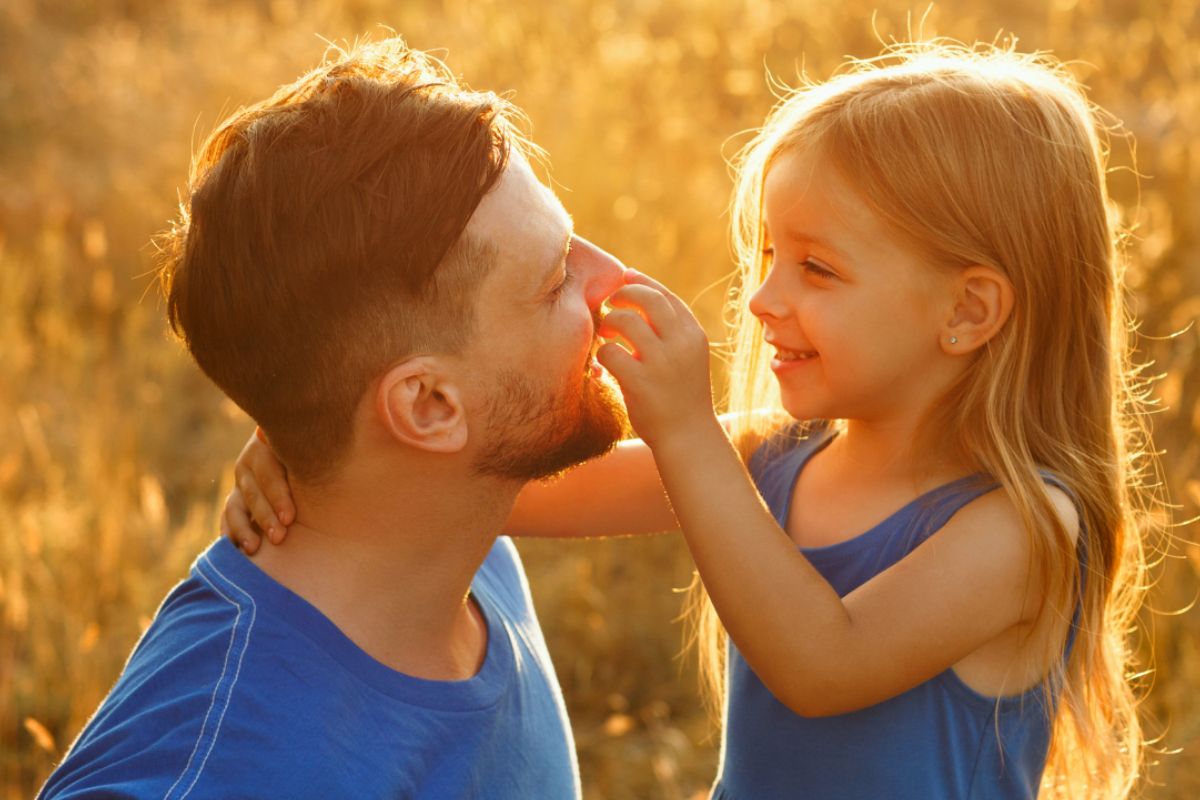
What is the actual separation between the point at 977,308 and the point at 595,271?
0.71m

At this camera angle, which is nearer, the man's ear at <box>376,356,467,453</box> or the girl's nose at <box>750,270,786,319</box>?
the man's ear at <box>376,356,467,453</box>

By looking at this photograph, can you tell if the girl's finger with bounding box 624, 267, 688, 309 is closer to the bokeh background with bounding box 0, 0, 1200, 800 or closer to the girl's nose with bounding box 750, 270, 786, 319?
the girl's nose with bounding box 750, 270, 786, 319

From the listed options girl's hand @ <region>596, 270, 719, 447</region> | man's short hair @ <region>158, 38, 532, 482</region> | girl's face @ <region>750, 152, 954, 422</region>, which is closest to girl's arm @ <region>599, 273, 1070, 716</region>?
girl's hand @ <region>596, 270, 719, 447</region>

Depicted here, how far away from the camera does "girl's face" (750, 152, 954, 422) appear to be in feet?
7.52

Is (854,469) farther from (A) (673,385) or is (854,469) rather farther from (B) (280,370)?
(B) (280,370)

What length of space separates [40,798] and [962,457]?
5.42 ft

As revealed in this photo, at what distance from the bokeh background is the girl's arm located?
4.04 ft

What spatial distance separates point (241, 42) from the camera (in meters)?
8.80

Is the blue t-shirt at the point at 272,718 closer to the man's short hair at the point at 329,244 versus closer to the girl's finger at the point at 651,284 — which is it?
the man's short hair at the point at 329,244

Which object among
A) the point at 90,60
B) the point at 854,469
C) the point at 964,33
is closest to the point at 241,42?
the point at 90,60

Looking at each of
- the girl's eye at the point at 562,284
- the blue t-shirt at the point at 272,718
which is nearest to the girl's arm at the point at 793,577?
the girl's eye at the point at 562,284

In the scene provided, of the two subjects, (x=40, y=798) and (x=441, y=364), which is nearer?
(x=40, y=798)

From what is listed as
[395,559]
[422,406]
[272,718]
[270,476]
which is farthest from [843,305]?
[272,718]

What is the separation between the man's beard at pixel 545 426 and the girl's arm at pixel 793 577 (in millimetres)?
99
